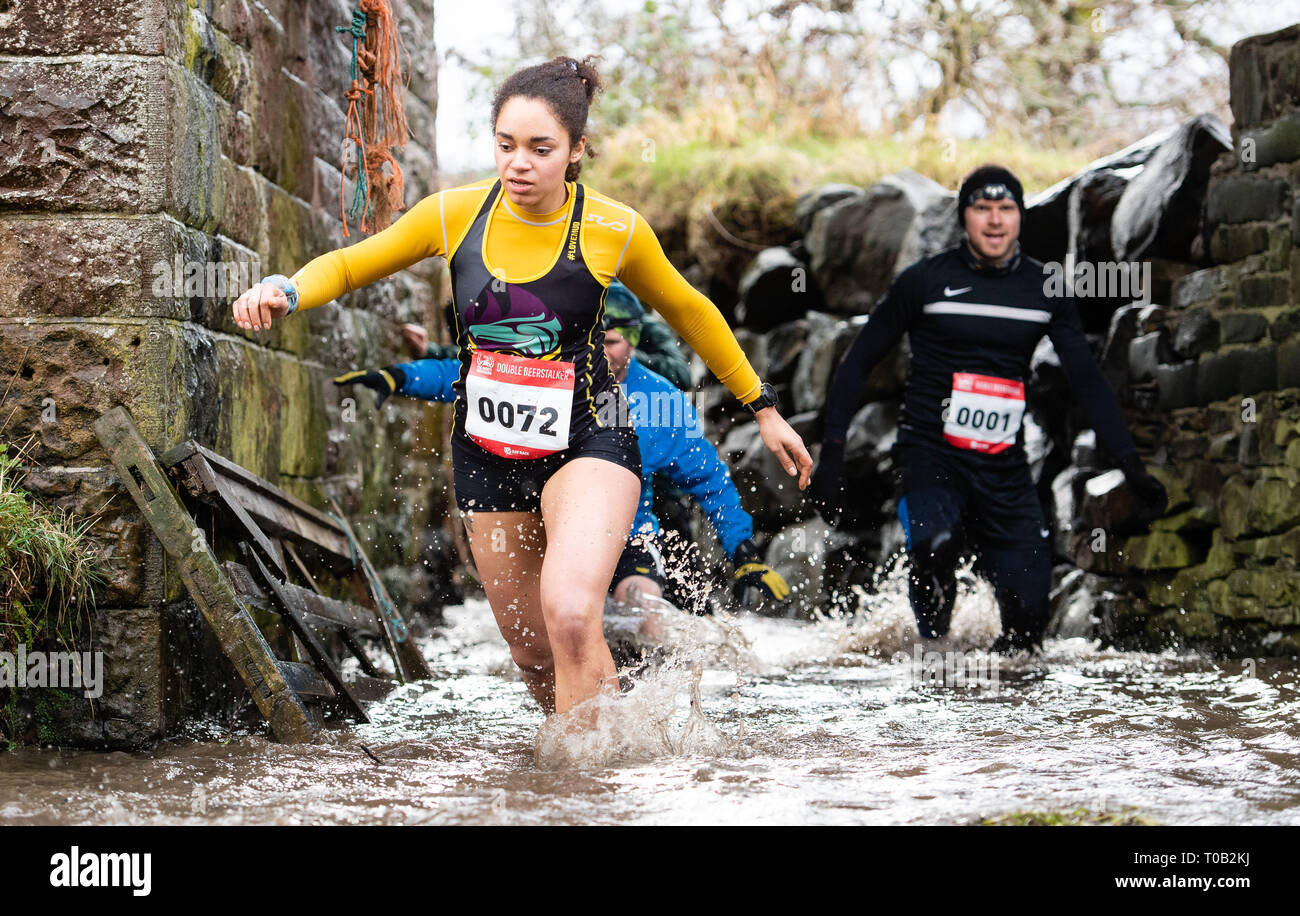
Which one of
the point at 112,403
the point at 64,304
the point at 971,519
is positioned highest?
the point at 64,304

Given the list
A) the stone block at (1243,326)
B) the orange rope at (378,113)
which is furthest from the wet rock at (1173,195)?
the orange rope at (378,113)

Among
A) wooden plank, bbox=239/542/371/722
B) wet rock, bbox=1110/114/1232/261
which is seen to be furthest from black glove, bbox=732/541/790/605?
wet rock, bbox=1110/114/1232/261

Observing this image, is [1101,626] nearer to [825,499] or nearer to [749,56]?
[825,499]

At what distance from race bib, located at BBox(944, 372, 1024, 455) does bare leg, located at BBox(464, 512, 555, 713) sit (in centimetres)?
243

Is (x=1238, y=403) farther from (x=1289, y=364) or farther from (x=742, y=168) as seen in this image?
(x=742, y=168)

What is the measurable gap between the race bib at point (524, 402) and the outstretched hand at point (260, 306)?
571mm

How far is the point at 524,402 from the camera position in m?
3.62

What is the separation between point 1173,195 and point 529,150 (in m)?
4.50

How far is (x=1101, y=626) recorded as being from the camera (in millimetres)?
6957

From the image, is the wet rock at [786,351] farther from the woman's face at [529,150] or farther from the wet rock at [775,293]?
the woman's face at [529,150]

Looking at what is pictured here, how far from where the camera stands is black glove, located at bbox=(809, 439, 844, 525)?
18.3 ft

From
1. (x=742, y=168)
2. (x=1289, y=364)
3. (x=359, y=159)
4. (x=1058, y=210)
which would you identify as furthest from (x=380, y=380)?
(x=742, y=168)
